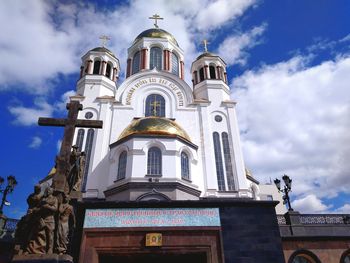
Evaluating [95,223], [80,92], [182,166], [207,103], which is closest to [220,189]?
[182,166]

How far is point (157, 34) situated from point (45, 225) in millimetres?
28517

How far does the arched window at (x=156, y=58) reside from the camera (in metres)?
29.6

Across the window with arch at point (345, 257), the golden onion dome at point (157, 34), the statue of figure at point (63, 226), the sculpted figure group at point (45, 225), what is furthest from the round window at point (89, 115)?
the window with arch at point (345, 257)

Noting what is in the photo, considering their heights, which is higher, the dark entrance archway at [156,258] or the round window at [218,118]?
the round window at [218,118]

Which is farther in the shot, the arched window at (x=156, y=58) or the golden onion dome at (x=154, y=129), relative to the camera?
the arched window at (x=156, y=58)

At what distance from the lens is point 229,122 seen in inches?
942

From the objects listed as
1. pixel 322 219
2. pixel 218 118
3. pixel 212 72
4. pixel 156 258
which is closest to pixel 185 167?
pixel 218 118

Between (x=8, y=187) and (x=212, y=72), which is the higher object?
(x=212, y=72)

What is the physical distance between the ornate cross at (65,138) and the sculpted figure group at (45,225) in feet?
1.25

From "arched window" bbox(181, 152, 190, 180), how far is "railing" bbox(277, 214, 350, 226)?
6.47 m

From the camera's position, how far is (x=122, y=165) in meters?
19.1

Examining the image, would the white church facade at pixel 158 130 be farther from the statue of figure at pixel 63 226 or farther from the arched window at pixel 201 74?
the statue of figure at pixel 63 226

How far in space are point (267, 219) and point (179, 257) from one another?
3.82 metres

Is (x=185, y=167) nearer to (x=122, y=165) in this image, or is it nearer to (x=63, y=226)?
(x=122, y=165)
